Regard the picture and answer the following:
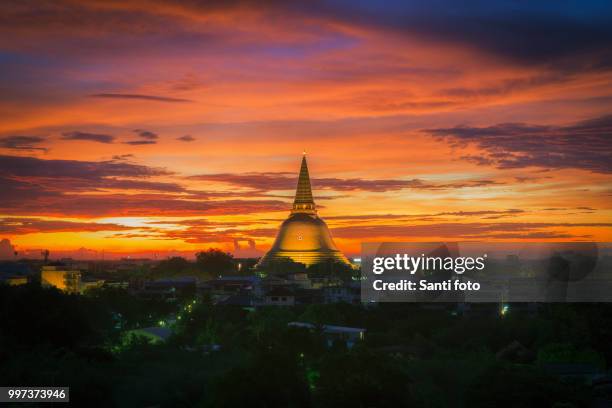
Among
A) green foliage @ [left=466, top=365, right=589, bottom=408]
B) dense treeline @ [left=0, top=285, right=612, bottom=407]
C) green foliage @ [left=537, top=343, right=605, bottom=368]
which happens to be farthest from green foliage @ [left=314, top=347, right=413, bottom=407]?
green foliage @ [left=537, top=343, right=605, bottom=368]

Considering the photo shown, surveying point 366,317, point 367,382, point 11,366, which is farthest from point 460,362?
point 366,317

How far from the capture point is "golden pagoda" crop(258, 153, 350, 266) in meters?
92.1

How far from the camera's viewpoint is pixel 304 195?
9725 cm

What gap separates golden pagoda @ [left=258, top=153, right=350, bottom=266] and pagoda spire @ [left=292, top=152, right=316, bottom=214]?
301 millimetres

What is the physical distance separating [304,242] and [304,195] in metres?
6.26

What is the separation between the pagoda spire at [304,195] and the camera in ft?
316

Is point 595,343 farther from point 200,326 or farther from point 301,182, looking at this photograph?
point 301,182

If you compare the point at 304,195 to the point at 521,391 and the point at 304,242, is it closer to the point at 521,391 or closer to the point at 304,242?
the point at 304,242

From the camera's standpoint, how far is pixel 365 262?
6912cm

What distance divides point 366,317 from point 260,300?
615 inches

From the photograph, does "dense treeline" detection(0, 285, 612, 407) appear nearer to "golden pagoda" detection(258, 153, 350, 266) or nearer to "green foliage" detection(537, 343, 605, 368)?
"green foliage" detection(537, 343, 605, 368)

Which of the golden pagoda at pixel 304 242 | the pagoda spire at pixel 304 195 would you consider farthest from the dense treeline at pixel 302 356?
the pagoda spire at pixel 304 195

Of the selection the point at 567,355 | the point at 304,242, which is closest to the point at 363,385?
the point at 567,355

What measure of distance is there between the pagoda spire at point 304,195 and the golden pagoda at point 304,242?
30cm
